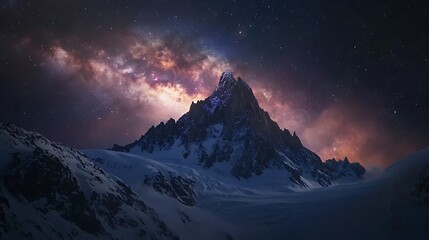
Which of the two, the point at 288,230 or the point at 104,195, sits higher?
the point at 288,230

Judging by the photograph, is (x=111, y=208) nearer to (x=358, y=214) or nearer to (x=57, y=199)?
(x=57, y=199)

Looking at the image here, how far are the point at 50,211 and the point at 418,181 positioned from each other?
95643 millimetres

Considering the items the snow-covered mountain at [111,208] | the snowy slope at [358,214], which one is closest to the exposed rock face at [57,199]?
the snow-covered mountain at [111,208]

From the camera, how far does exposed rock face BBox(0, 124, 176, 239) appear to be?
3767 inches

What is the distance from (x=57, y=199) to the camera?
362ft

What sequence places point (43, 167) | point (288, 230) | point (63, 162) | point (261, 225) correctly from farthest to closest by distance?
point (261, 225) → point (288, 230) → point (63, 162) → point (43, 167)

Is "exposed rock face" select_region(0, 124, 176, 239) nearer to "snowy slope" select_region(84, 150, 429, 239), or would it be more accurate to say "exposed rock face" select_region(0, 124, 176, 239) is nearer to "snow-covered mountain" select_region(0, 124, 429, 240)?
"snow-covered mountain" select_region(0, 124, 429, 240)

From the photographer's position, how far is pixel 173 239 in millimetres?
133000

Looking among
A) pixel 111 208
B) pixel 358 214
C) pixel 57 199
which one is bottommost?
pixel 57 199

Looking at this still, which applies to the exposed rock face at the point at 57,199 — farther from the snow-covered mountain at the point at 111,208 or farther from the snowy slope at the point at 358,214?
the snowy slope at the point at 358,214

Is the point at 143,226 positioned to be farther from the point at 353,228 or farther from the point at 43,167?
the point at 353,228

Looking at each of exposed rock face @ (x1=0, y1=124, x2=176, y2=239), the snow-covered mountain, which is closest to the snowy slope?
the snow-covered mountain

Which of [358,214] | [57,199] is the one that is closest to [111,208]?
[57,199]

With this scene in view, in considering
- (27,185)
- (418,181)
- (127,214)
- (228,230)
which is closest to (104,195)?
(127,214)
